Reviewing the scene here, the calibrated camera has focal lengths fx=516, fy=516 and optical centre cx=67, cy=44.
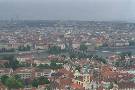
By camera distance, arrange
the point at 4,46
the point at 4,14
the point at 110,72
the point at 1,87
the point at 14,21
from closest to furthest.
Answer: the point at 1,87 < the point at 110,72 < the point at 4,46 < the point at 14,21 < the point at 4,14

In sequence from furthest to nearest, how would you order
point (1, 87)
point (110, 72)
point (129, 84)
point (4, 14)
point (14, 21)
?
point (4, 14) → point (14, 21) → point (110, 72) → point (129, 84) → point (1, 87)

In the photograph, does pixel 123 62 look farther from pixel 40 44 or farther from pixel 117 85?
pixel 40 44

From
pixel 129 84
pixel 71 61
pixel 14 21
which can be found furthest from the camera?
pixel 14 21

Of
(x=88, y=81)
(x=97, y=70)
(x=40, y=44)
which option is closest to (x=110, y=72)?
(x=97, y=70)

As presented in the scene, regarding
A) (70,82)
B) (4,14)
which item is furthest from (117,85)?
(4,14)

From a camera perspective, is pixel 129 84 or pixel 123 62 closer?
pixel 129 84

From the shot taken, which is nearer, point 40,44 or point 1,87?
point 1,87

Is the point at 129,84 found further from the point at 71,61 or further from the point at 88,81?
the point at 71,61

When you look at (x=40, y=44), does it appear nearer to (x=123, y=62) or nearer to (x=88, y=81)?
(x=123, y=62)

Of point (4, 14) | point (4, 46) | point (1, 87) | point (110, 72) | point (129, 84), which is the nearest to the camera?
point (1, 87)
